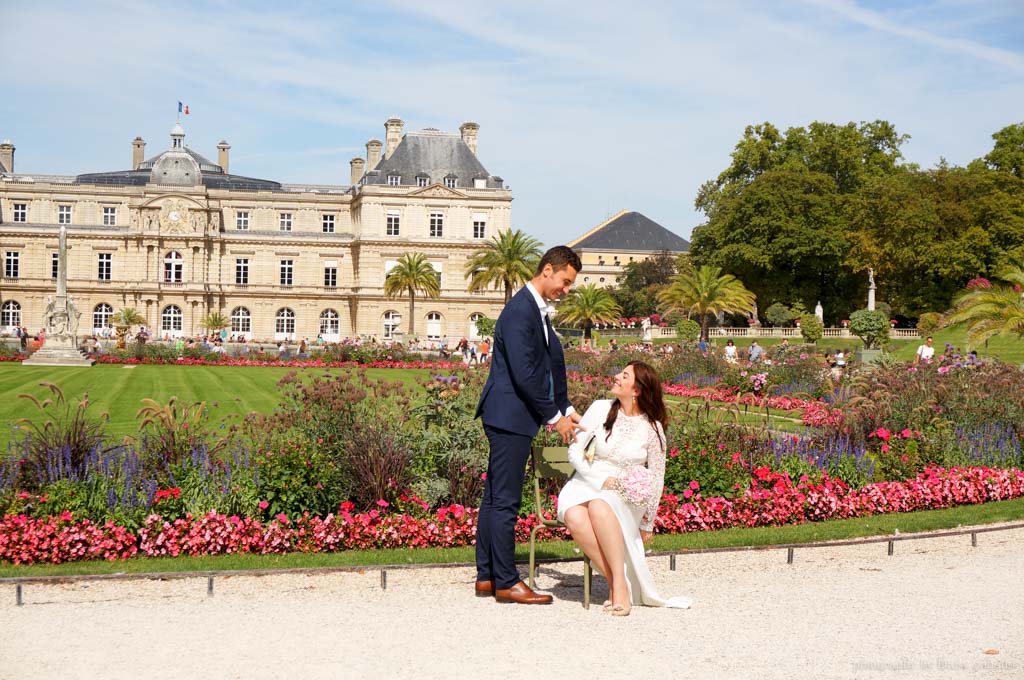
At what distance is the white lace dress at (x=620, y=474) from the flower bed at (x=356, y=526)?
176 cm

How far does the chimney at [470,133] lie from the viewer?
66250 mm

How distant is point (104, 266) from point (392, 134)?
19.1 meters

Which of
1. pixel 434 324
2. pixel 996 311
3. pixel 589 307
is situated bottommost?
pixel 996 311

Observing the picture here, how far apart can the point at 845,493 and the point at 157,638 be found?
6.10 m

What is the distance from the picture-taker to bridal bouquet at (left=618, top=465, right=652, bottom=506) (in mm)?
6004

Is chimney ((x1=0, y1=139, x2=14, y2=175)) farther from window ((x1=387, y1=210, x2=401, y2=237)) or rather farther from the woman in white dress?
A: the woman in white dress

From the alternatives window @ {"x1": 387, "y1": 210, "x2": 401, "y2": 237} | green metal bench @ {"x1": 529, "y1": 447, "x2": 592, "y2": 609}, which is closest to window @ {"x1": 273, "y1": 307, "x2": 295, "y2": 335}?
window @ {"x1": 387, "y1": 210, "x2": 401, "y2": 237}

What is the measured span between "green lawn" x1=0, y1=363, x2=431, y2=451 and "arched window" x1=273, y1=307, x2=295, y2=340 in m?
33.4

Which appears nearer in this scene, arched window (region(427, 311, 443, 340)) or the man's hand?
the man's hand

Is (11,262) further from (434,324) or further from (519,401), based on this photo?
(519,401)

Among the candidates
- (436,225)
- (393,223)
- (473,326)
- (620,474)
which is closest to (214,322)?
(393,223)

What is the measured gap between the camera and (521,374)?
5879 millimetres

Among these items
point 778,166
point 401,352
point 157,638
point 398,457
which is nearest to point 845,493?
point 398,457

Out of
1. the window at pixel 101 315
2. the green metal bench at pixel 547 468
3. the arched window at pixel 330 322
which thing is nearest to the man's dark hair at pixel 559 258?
the green metal bench at pixel 547 468
